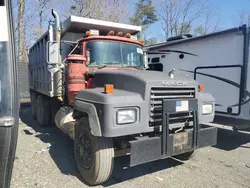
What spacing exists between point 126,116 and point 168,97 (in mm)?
814

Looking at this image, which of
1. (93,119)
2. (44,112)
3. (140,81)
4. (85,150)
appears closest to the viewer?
(93,119)

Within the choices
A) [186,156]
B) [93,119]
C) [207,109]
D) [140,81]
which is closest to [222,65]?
[207,109]

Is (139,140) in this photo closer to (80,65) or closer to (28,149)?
(80,65)

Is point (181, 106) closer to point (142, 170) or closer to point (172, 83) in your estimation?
point (172, 83)

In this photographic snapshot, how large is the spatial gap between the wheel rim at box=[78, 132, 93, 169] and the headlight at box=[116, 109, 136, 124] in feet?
2.78

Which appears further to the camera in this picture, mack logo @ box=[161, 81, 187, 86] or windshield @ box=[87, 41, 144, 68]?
windshield @ box=[87, 41, 144, 68]

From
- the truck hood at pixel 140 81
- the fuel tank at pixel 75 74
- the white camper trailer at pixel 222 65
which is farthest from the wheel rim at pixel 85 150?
the white camper trailer at pixel 222 65

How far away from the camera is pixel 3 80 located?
1.89 metres

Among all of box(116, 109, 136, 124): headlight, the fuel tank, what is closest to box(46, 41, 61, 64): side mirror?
the fuel tank

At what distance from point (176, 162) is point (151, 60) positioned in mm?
4745

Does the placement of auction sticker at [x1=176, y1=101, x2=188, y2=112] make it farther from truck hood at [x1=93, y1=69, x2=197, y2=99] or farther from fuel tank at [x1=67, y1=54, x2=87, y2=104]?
fuel tank at [x1=67, y1=54, x2=87, y2=104]

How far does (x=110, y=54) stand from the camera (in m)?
4.74

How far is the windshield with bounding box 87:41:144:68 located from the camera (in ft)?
15.3

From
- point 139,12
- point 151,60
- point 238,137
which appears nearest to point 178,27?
point 139,12
